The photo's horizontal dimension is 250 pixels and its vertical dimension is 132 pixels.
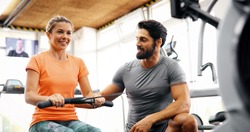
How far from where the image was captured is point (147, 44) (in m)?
2.22

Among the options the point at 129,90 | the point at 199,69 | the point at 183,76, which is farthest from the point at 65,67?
the point at 199,69

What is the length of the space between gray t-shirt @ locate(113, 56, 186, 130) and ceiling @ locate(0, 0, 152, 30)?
3986mm

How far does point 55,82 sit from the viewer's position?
6.18 feet

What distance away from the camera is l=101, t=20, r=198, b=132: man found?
1.86m

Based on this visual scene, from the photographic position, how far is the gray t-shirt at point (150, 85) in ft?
6.77

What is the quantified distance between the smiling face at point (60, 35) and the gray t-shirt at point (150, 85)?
1.65ft

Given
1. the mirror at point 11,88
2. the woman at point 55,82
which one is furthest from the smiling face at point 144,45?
the mirror at point 11,88

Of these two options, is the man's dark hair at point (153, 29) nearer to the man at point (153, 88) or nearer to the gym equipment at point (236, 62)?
the man at point (153, 88)

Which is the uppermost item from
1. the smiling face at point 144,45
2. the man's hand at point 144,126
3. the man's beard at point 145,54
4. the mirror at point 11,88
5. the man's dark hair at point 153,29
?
the man's dark hair at point 153,29

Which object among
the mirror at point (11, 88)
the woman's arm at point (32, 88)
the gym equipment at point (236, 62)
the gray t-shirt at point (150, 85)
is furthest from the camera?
the mirror at point (11, 88)

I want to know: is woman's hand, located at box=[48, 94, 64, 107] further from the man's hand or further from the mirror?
the mirror

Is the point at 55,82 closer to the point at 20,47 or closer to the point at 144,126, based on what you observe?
the point at 144,126

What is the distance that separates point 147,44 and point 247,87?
1.52 metres

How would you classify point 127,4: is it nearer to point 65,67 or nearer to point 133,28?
point 133,28
